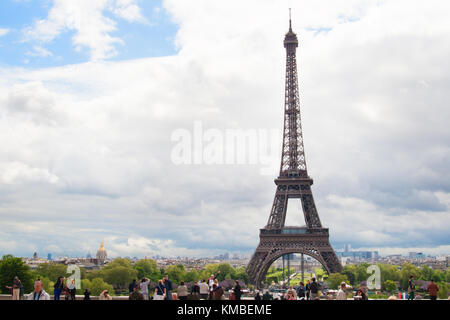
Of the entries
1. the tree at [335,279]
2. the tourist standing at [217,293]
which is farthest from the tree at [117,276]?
the tourist standing at [217,293]

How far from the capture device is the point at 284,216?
260ft

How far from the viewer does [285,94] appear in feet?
268

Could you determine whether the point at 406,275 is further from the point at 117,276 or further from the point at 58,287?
the point at 58,287

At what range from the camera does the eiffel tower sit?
77.1 meters

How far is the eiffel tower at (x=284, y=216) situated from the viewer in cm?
7706

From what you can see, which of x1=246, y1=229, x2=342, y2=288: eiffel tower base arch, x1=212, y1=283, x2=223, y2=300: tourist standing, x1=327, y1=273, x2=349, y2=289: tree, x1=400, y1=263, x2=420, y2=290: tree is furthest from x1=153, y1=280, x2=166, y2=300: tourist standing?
x1=400, y1=263, x2=420, y2=290: tree

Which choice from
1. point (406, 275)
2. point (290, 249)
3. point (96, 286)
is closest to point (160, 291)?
point (290, 249)

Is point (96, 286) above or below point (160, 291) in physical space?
below

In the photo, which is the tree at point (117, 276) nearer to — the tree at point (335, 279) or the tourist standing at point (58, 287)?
the tree at point (335, 279)

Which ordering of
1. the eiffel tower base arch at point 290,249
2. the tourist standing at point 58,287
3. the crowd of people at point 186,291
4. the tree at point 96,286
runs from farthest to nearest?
the eiffel tower base arch at point 290,249 → the tree at point 96,286 → the tourist standing at point 58,287 → the crowd of people at point 186,291
